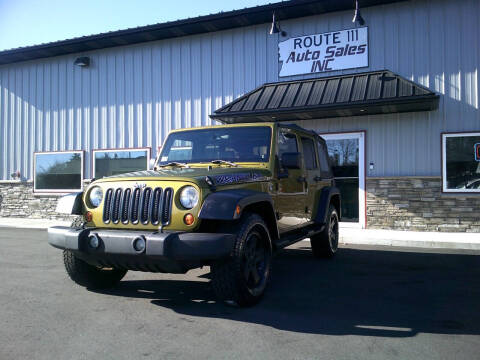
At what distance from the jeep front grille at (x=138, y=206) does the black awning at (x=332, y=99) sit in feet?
22.8

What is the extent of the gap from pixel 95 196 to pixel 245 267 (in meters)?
1.72

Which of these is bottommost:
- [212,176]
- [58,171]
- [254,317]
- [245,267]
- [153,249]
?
[254,317]

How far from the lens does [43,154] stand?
50.1 ft

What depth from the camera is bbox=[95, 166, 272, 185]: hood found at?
416cm

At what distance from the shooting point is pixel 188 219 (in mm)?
3943

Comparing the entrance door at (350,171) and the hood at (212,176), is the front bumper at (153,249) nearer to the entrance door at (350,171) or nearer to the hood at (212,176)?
the hood at (212,176)

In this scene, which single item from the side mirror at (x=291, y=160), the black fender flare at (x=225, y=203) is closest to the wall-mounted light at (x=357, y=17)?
the side mirror at (x=291, y=160)

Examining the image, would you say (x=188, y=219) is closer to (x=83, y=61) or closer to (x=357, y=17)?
(x=357, y=17)

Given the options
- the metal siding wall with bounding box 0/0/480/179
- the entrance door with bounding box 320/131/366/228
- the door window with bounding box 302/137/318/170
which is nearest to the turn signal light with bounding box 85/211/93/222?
the door window with bounding box 302/137/318/170

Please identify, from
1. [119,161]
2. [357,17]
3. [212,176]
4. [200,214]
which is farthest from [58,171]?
[200,214]

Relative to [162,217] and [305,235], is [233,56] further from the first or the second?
[162,217]

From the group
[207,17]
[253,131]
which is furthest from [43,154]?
[253,131]

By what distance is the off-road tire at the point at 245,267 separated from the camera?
3975 millimetres

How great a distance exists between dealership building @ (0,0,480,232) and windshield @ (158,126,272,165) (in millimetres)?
5249
